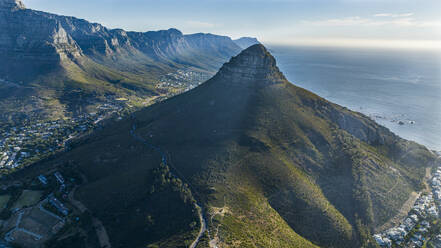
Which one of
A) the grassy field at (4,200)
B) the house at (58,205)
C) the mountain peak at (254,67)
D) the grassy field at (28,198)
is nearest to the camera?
the house at (58,205)

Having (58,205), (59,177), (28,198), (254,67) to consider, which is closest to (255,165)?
(254,67)

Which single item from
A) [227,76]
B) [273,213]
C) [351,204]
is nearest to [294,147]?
[351,204]

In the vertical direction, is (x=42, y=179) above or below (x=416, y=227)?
above

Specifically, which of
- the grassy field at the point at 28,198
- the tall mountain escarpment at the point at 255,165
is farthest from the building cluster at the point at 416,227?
the grassy field at the point at 28,198

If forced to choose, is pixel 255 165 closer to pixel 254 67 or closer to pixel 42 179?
pixel 254 67

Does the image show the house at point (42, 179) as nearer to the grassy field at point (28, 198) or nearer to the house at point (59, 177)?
the house at point (59, 177)

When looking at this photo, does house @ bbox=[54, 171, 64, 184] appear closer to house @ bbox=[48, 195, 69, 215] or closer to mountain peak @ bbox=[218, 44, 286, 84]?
house @ bbox=[48, 195, 69, 215]

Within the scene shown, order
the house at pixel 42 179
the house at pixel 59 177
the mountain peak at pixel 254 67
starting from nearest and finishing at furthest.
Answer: the house at pixel 59 177
the house at pixel 42 179
the mountain peak at pixel 254 67

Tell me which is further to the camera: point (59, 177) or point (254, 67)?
point (254, 67)
